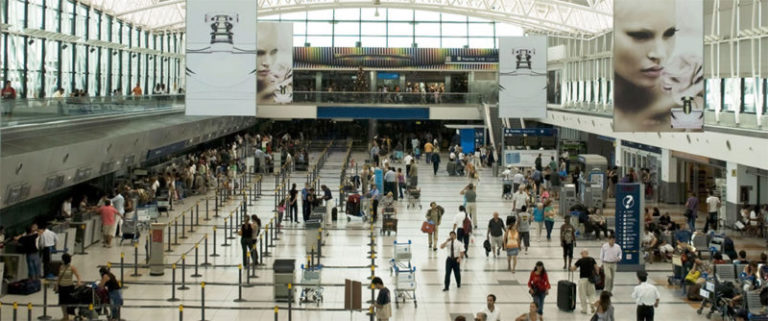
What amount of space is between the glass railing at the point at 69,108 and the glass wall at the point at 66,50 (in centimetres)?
168

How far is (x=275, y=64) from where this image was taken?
23.7m

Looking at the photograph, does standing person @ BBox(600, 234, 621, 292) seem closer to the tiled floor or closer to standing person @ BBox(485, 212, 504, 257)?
the tiled floor

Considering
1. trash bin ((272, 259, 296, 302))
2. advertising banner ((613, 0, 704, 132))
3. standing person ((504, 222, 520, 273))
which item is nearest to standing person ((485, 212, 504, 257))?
standing person ((504, 222, 520, 273))

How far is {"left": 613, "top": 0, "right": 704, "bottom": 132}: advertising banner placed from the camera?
17562 millimetres

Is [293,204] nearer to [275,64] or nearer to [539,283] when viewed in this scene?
[275,64]

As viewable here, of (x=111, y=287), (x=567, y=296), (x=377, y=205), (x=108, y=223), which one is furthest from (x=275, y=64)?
(x=567, y=296)

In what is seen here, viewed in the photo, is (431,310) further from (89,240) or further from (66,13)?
(66,13)

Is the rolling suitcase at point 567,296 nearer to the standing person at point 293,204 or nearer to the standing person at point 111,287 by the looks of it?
the standing person at point 111,287

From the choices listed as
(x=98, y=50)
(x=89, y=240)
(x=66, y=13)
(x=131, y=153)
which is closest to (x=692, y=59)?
(x=89, y=240)

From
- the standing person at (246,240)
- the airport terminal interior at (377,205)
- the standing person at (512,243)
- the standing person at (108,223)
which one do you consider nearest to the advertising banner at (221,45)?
Result: the airport terminal interior at (377,205)

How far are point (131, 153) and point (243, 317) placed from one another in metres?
16.3

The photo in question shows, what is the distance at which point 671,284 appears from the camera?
19656 millimetres

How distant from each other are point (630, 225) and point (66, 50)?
23.5 metres

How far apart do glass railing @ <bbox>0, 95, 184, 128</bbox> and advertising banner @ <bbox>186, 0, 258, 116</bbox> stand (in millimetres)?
4318
